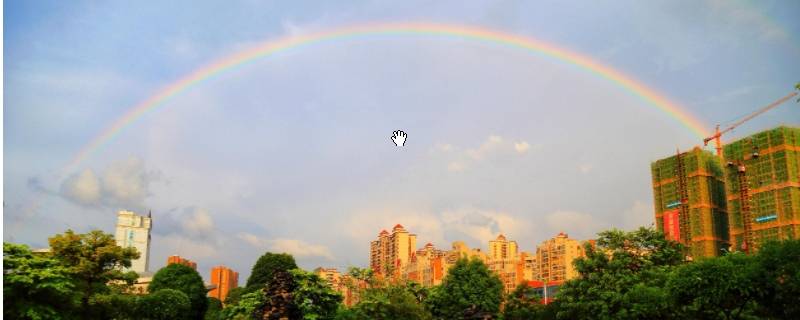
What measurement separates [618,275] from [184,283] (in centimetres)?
4149

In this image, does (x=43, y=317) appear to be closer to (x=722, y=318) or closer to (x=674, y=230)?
(x=722, y=318)

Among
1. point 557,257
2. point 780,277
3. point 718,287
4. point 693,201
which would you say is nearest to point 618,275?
point 718,287

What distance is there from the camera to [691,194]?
10894 cm

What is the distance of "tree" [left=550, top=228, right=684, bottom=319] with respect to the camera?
36.7 meters

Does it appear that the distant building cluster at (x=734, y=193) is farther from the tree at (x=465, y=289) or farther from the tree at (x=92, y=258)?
the tree at (x=92, y=258)

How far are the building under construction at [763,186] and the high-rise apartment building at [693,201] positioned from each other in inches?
221

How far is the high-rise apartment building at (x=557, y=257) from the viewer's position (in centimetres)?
13112

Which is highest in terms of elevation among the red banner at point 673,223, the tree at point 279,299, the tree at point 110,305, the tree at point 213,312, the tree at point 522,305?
the red banner at point 673,223

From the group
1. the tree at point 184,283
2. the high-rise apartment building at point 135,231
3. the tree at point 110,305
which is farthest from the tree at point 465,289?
the high-rise apartment building at point 135,231

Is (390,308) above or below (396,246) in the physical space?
below

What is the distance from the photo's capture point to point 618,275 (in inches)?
1535

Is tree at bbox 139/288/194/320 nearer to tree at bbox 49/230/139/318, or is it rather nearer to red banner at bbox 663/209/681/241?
tree at bbox 49/230/139/318

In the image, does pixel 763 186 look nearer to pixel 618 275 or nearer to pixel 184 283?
pixel 618 275

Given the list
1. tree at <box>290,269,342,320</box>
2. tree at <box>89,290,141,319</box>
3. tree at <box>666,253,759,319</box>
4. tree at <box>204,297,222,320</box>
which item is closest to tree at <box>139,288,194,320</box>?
tree at <box>89,290,141,319</box>
